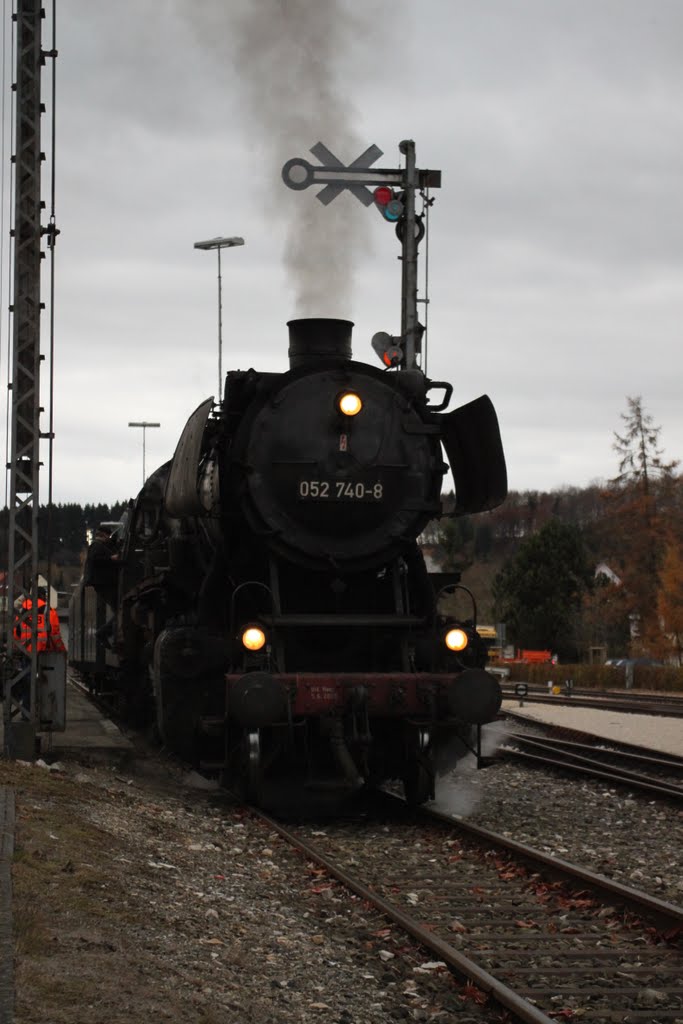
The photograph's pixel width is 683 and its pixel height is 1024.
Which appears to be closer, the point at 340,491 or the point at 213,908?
the point at 213,908

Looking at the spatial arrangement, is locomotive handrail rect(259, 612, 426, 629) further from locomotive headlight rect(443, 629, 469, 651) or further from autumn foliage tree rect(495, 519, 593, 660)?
autumn foliage tree rect(495, 519, 593, 660)

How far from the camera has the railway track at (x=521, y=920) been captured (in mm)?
5367

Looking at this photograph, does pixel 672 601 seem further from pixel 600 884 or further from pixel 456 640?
pixel 600 884

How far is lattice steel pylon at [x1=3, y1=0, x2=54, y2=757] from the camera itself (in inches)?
492

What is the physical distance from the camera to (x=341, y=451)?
10445mm

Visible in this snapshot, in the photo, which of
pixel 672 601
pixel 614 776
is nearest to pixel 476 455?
pixel 614 776

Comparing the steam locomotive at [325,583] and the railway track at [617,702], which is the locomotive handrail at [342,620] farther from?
the railway track at [617,702]

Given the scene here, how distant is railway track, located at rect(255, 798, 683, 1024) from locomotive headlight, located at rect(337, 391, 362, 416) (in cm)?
315

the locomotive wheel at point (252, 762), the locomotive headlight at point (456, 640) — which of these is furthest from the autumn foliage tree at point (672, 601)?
the locomotive wheel at point (252, 762)

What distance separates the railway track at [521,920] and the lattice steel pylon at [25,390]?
13.1 feet

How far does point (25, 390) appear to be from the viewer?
12641mm

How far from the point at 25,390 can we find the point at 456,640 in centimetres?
492

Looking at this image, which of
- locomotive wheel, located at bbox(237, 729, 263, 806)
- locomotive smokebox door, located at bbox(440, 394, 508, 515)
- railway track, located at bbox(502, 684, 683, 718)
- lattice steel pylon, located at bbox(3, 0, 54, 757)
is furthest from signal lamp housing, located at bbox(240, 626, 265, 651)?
railway track, located at bbox(502, 684, 683, 718)

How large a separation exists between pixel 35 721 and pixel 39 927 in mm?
7177
